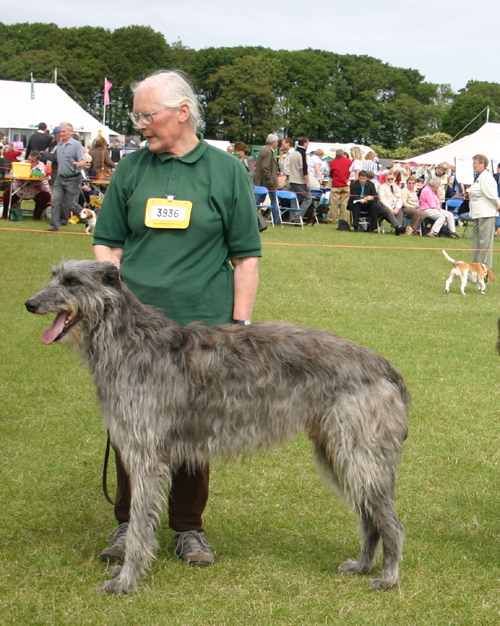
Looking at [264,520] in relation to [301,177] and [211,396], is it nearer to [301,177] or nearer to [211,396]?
[211,396]

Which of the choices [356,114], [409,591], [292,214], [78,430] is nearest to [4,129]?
[292,214]

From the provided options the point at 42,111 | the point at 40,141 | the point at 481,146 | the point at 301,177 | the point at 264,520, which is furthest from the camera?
the point at 42,111

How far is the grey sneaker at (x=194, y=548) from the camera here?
12.0 ft

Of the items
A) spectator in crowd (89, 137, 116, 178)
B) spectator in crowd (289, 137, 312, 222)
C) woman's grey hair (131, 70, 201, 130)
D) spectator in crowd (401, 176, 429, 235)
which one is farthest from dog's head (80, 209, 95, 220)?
woman's grey hair (131, 70, 201, 130)

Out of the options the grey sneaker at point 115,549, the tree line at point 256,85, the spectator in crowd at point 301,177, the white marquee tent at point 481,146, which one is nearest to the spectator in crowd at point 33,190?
the spectator in crowd at point 301,177

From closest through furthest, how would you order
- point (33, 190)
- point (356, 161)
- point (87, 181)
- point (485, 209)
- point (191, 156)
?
point (191, 156), point (485, 209), point (33, 190), point (87, 181), point (356, 161)

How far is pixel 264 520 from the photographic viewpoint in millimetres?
4184

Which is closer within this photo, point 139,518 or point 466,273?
point 139,518

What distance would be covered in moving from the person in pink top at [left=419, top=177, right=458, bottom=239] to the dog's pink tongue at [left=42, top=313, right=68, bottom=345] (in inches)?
752

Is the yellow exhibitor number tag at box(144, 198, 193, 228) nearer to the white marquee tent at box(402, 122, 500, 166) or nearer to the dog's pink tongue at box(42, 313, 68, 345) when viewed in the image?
the dog's pink tongue at box(42, 313, 68, 345)

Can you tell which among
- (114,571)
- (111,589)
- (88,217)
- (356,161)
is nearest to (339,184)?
(356,161)

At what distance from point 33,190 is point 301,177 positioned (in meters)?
7.63

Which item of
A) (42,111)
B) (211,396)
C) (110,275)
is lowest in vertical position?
(211,396)

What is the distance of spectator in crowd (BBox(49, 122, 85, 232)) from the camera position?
1524 cm
